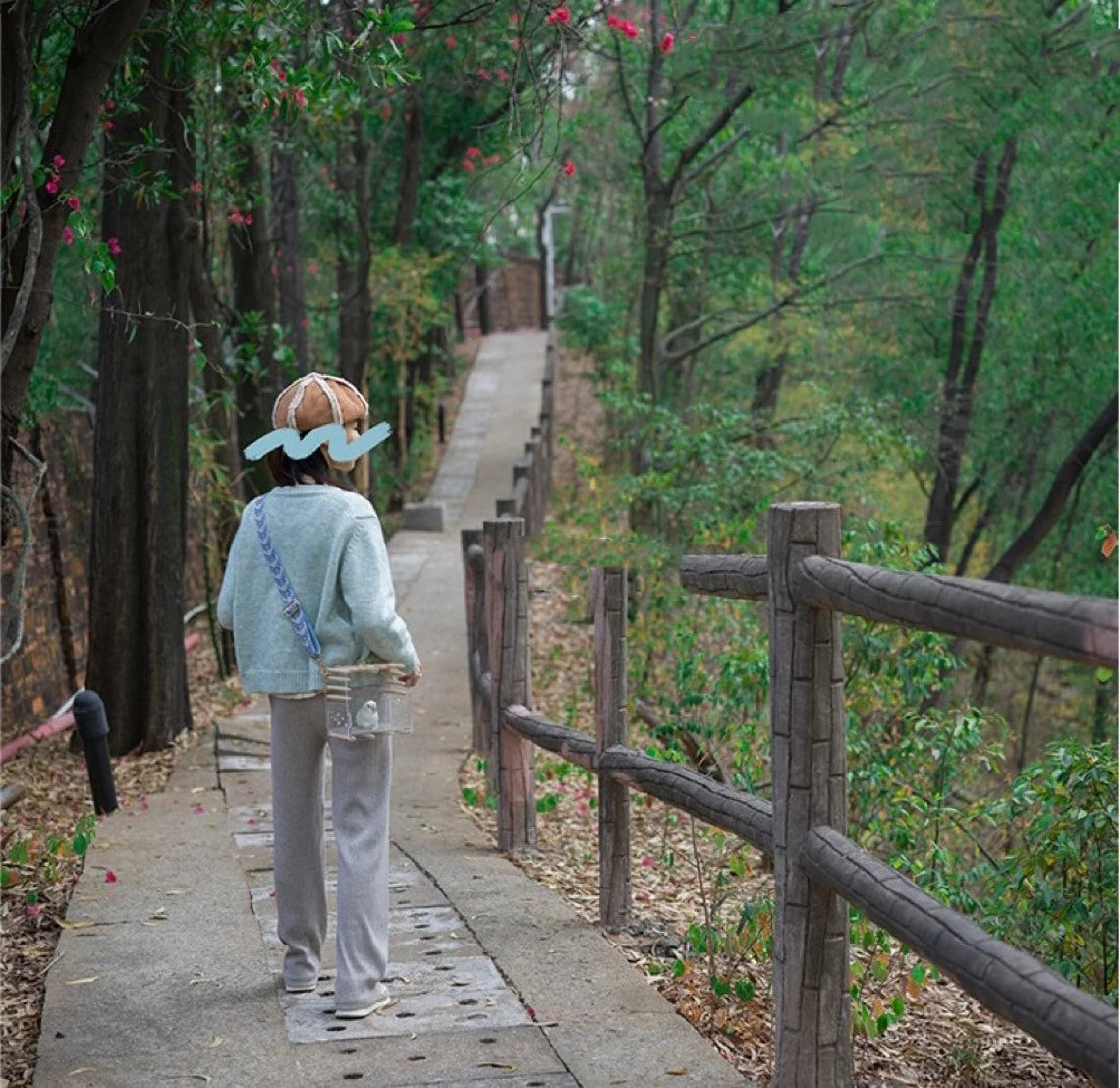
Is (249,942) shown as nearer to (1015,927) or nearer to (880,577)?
(1015,927)

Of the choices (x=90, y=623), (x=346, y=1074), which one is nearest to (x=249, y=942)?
(x=346, y=1074)

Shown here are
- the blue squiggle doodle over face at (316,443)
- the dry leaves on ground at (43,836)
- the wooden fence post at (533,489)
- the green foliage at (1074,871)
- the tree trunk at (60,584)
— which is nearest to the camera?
the blue squiggle doodle over face at (316,443)

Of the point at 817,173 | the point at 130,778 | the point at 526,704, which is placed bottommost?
the point at 130,778

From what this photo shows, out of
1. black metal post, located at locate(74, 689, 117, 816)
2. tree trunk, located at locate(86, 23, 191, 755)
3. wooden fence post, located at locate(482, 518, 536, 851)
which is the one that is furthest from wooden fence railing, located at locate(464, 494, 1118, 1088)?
tree trunk, located at locate(86, 23, 191, 755)

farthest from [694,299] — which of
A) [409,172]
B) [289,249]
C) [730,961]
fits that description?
[730,961]

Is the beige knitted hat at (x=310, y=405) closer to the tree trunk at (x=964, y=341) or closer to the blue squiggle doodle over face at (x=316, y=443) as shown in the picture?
the blue squiggle doodle over face at (x=316, y=443)

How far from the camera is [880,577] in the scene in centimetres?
343

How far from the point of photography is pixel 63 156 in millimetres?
5926

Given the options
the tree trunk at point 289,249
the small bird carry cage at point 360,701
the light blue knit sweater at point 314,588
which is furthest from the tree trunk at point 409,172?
the small bird carry cage at point 360,701

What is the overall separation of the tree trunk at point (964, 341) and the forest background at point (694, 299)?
0.21 feet

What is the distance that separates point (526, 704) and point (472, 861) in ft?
2.71

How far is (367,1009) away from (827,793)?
1.55 m

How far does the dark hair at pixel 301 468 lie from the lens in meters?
4.84

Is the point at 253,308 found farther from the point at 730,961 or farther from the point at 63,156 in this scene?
the point at 730,961
